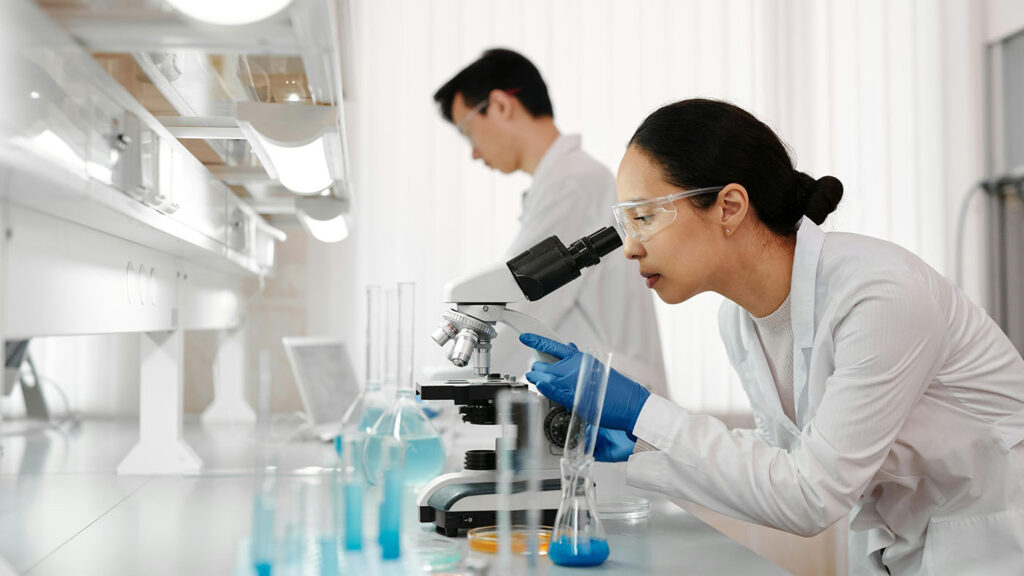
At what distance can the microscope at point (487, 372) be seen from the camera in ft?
4.19

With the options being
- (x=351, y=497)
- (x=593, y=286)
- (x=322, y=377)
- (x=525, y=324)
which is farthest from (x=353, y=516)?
(x=322, y=377)

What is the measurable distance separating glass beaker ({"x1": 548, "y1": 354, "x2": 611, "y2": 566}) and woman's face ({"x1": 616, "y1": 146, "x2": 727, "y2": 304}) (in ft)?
1.00

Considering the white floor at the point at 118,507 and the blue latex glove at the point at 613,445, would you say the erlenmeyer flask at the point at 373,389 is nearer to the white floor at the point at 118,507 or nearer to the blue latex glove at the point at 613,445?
the white floor at the point at 118,507

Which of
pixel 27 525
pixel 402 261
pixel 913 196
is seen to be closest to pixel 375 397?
pixel 27 525

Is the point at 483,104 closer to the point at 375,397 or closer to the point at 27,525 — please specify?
the point at 375,397

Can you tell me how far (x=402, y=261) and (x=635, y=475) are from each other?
2.21 meters

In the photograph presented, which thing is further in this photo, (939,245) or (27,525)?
(939,245)

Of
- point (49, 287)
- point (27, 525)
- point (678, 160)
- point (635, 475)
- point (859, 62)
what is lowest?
point (27, 525)

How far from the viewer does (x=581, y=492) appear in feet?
3.57

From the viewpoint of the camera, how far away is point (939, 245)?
3.58 metres

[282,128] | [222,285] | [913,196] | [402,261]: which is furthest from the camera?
[913,196]

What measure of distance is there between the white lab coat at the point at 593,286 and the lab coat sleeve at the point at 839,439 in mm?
881

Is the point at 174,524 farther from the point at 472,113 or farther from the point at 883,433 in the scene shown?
the point at 472,113

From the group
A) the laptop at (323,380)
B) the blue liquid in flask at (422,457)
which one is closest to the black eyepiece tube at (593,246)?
the blue liquid in flask at (422,457)
